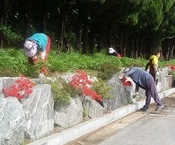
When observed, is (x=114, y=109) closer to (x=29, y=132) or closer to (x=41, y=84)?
(x=41, y=84)

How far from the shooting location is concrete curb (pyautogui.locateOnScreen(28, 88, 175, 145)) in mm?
8561

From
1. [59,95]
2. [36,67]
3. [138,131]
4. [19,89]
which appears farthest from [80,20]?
[19,89]

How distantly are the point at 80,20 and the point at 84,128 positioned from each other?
15.3 metres

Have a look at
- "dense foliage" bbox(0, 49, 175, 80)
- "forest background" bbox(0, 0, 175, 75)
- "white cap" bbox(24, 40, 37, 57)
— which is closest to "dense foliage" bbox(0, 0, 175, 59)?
"forest background" bbox(0, 0, 175, 75)

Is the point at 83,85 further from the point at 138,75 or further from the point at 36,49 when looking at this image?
the point at 138,75

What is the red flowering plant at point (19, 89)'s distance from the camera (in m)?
Answer: 8.49

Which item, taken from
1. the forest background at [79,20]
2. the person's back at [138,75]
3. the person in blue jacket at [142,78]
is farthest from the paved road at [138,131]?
the forest background at [79,20]

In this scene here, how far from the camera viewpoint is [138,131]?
415 inches

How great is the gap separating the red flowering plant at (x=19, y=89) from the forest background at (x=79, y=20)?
7.54 metres

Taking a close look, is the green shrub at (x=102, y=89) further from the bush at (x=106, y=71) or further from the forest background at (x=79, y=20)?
the forest background at (x=79, y=20)

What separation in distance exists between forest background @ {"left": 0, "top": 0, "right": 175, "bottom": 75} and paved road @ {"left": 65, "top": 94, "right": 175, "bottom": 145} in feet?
13.7

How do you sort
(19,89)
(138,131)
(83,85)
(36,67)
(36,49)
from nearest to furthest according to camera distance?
(19,89), (138,131), (36,67), (36,49), (83,85)

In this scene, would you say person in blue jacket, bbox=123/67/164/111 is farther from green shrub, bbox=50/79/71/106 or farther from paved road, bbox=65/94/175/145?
green shrub, bbox=50/79/71/106

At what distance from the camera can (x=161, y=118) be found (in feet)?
41.5
